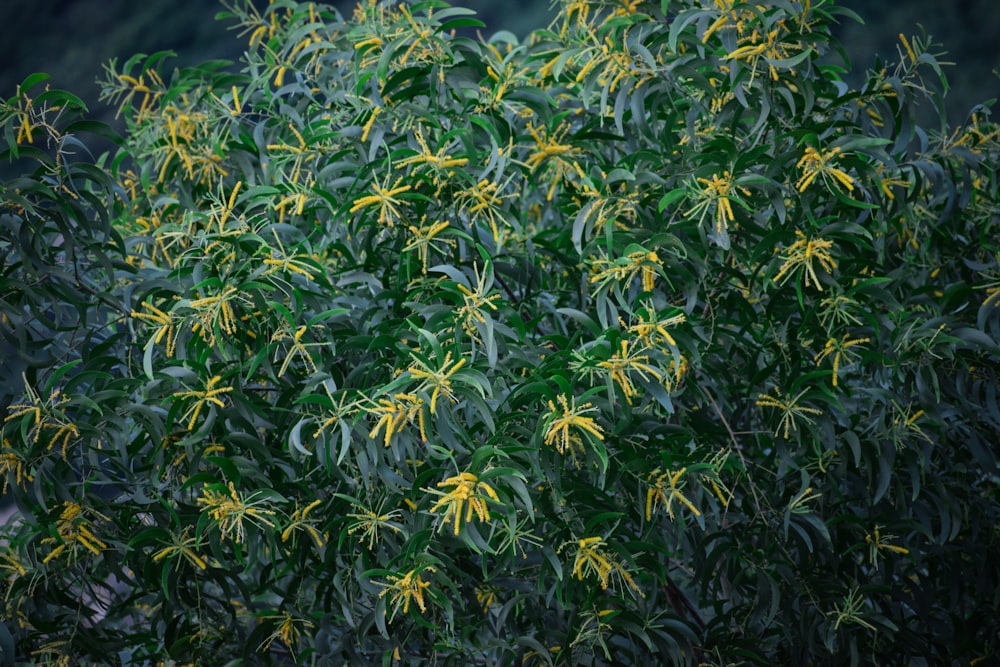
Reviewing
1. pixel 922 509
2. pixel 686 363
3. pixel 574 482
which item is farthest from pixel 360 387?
pixel 922 509

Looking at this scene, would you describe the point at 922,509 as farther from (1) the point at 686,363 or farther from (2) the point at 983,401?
(1) the point at 686,363

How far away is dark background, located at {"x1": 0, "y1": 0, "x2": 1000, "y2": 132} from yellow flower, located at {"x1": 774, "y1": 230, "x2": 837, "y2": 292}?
4196 millimetres

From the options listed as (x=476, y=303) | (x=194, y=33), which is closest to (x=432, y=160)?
(x=476, y=303)

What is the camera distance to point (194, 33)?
6.11 m

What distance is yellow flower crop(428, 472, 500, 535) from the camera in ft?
5.06

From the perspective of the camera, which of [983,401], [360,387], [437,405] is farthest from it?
[983,401]

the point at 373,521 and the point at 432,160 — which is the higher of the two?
the point at 432,160

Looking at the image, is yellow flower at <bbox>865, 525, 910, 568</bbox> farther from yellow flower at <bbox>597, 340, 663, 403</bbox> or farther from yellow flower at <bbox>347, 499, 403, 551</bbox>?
yellow flower at <bbox>347, 499, 403, 551</bbox>

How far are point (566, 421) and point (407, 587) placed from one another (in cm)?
37

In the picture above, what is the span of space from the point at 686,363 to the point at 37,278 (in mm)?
1200

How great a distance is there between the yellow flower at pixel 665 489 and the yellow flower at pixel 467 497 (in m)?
0.31

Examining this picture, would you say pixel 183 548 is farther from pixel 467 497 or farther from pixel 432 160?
pixel 432 160

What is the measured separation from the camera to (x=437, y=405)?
5.42 feet

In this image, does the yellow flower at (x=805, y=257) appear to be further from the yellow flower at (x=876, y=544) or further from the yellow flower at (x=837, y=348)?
the yellow flower at (x=876, y=544)
